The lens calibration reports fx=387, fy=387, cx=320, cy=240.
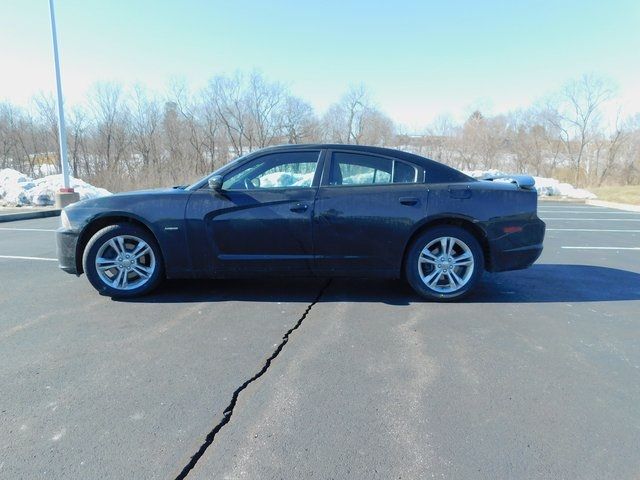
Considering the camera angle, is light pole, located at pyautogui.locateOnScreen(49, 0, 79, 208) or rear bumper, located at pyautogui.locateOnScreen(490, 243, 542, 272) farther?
light pole, located at pyautogui.locateOnScreen(49, 0, 79, 208)

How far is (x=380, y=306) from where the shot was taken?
3910 millimetres

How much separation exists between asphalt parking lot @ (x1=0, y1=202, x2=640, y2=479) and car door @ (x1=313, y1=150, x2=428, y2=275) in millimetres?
459

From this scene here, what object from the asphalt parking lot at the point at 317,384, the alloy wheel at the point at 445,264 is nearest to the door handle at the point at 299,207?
the asphalt parking lot at the point at 317,384

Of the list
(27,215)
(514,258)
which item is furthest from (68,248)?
(27,215)

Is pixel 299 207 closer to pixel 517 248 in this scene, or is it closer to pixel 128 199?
pixel 128 199

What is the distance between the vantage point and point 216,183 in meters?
3.86

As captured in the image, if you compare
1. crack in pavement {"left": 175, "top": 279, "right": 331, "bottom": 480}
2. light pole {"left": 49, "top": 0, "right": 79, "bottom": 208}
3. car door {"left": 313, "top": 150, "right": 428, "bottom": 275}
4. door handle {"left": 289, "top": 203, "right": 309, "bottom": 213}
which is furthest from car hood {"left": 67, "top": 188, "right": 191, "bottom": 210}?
light pole {"left": 49, "top": 0, "right": 79, "bottom": 208}

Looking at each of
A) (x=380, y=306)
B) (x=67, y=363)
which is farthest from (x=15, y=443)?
(x=380, y=306)

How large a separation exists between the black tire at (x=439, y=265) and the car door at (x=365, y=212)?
0.15 metres

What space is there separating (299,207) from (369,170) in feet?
2.77

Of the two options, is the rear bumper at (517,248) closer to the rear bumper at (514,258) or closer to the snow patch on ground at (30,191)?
the rear bumper at (514,258)

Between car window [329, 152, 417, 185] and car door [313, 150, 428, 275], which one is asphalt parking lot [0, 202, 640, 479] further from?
car window [329, 152, 417, 185]

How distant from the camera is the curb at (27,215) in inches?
439

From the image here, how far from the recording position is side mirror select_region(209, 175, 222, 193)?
3.87 m
